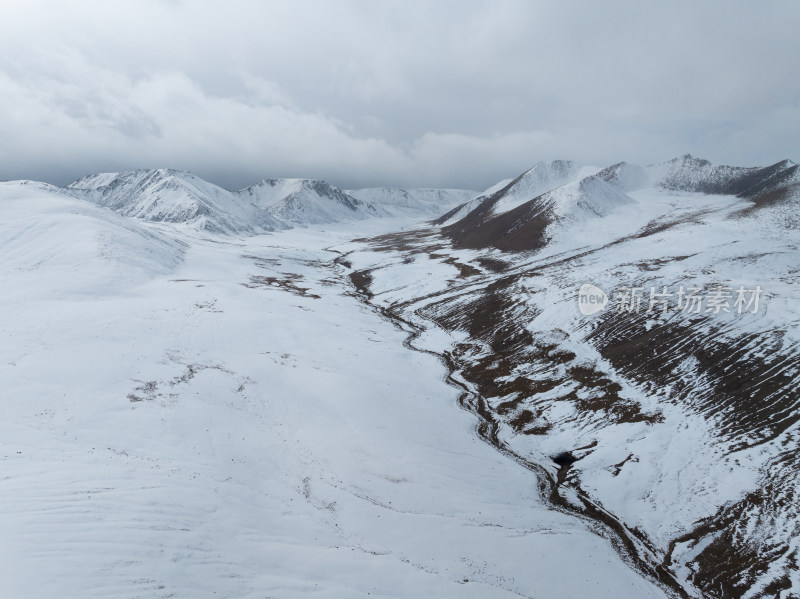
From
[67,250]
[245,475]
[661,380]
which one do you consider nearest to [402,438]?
[245,475]

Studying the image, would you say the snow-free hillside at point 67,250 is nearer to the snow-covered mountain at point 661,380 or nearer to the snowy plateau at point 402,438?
the snowy plateau at point 402,438

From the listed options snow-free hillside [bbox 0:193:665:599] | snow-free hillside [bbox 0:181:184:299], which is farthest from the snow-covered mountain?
snow-free hillside [bbox 0:181:184:299]

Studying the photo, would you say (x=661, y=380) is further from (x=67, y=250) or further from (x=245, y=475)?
(x=67, y=250)

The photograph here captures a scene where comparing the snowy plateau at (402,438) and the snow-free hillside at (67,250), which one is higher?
the snow-free hillside at (67,250)

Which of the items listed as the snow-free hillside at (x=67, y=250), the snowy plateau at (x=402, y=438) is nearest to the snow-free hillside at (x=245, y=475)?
the snowy plateau at (x=402, y=438)

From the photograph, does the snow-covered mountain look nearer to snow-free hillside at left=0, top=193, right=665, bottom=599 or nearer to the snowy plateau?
the snowy plateau
